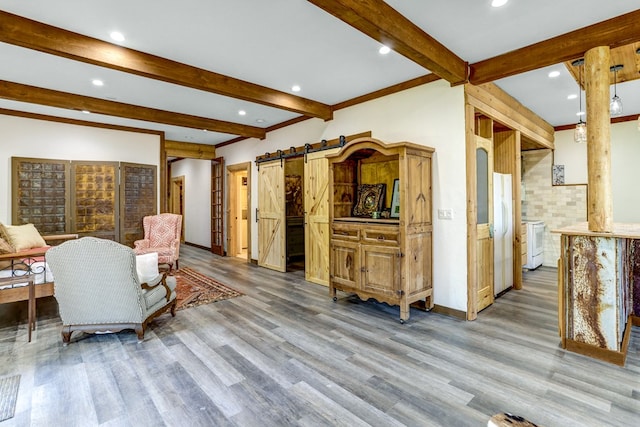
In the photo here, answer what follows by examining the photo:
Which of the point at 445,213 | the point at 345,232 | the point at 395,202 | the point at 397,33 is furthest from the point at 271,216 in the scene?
the point at 397,33

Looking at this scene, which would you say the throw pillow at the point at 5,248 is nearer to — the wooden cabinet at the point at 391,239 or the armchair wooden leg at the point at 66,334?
the armchair wooden leg at the point at 66,334

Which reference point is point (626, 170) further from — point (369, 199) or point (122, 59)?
point (122, 59)

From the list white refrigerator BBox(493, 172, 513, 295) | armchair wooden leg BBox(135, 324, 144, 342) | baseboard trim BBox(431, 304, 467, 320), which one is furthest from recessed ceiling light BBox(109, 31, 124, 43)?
white refrigerator BBox(493, 172, 513, 295)

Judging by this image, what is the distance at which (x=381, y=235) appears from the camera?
3.83 metres

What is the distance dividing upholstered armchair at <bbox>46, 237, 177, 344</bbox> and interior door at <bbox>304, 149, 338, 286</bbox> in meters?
2.80

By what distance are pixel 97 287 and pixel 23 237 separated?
3060 millimetres

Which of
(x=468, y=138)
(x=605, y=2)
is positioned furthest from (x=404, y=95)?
(x=605, y=2)

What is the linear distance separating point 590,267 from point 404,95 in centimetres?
281

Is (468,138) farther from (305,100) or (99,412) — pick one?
(99,412)

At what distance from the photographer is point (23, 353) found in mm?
2861

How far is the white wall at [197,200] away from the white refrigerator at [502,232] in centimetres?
700

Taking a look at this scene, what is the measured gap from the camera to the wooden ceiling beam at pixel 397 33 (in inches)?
91.1

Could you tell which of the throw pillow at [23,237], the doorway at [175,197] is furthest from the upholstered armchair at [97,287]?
the doorway at [175,197]

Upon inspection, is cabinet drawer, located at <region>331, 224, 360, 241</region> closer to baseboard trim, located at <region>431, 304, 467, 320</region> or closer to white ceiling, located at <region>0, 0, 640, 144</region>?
baseboard trim, located at <region>431, 304, 467, 320</region>
